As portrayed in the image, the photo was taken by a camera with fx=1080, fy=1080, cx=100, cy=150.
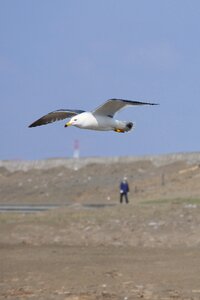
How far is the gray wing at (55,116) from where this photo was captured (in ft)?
39.2

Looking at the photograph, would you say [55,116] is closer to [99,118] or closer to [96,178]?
[99,118]

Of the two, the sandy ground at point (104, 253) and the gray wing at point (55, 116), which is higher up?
the gray wing at point (55, 116)

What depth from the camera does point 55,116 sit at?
482 inches

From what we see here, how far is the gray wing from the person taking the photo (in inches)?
471

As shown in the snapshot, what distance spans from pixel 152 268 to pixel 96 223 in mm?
7285

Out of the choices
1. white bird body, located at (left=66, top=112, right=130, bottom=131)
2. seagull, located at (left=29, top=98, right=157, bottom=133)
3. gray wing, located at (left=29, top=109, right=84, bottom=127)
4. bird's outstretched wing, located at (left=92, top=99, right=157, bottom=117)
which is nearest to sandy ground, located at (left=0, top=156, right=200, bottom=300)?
gray wing, located at (left=29, top=109, right=84, bottom=127)

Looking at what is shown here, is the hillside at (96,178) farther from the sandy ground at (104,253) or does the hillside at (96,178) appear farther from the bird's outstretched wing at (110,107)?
the bird's outstretched wing at (110,107)

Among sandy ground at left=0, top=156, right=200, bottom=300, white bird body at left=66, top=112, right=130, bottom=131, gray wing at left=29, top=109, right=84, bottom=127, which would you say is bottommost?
sandy ground at left=0, top=156, right=200, bottom=300

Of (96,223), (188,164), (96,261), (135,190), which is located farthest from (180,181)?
(96,261)

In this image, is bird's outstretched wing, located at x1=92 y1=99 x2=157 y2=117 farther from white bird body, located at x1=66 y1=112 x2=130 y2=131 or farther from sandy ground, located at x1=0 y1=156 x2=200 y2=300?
sandy ground, located at x1=0 y1=156 x2=200 y2=300

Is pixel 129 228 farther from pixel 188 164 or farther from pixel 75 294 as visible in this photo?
pixel 188 164

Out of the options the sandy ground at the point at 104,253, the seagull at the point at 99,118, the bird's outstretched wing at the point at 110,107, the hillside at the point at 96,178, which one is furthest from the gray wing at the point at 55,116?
the hillside at the point at 96,178

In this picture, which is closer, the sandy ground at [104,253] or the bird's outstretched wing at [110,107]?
the bird's outstretched wing at [110,107]

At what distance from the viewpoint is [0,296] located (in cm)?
1902
